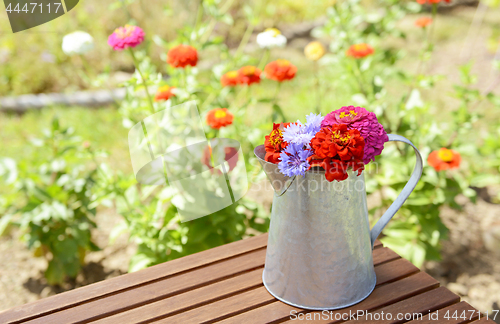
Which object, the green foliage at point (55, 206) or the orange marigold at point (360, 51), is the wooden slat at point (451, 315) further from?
the green foliage at point (55, 206)

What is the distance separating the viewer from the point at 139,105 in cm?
174

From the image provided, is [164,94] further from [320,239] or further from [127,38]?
[320,239]

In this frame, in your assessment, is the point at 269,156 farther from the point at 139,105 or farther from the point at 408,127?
the point at 408,127

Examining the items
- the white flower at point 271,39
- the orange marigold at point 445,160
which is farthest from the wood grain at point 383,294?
the white flower at point 271,39

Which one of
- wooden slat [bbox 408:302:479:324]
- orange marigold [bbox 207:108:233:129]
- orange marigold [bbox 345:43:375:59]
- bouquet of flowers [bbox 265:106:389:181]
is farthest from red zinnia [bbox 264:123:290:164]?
orange marigold [bbox 345:43:375:59]

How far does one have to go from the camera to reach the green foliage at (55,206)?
5.53ft

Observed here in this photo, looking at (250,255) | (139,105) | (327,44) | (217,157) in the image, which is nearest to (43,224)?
(139,105)

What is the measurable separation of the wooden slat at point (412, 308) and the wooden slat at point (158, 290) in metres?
0.30

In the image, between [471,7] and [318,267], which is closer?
[318,267]

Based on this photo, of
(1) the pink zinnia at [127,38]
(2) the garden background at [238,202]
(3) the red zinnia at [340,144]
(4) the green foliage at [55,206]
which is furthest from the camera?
(4) the green foliage at [55,206]

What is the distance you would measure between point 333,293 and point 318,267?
0.07 m

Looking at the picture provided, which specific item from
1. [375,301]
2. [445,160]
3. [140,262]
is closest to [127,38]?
[140,262]

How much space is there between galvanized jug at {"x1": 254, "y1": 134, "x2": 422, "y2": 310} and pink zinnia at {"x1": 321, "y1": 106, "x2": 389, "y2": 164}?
42mm

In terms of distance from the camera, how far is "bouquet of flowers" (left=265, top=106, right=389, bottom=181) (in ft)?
2.37
